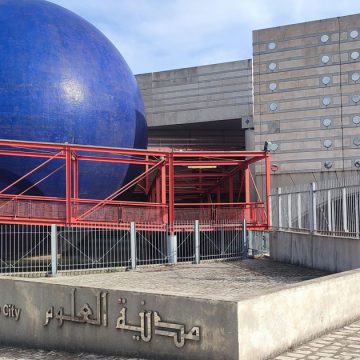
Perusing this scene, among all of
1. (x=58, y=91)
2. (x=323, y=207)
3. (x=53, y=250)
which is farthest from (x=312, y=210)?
(x=58, y=91)

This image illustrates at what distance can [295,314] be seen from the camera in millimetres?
6578

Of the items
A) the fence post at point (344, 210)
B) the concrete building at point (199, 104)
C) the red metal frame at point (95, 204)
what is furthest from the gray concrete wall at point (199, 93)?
the fence post at point (344, 210)

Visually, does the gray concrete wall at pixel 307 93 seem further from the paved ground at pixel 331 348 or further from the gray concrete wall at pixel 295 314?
the paved ground at pixel 331 348

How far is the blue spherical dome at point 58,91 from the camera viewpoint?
17453 mm

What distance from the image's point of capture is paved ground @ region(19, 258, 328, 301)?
39.9 ft

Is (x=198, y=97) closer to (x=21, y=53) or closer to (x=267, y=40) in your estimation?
(x=267, y=40)

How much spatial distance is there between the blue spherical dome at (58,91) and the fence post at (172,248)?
9.97ft

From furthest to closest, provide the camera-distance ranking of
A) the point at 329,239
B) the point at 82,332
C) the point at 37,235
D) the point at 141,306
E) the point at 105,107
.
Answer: the point at 105,107, the point at 37,235, the point at 329,239, the point at 82,332, the point at 141,306

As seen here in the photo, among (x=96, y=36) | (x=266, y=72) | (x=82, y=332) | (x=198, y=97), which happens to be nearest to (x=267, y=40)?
(x=266, y=72)

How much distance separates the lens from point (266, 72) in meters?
33.1

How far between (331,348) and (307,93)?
2724 centimetres

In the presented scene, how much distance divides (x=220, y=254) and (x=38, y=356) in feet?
40.9

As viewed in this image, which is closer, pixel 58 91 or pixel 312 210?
pixel 312 210

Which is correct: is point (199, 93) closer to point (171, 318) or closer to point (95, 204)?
point (95, 204)
